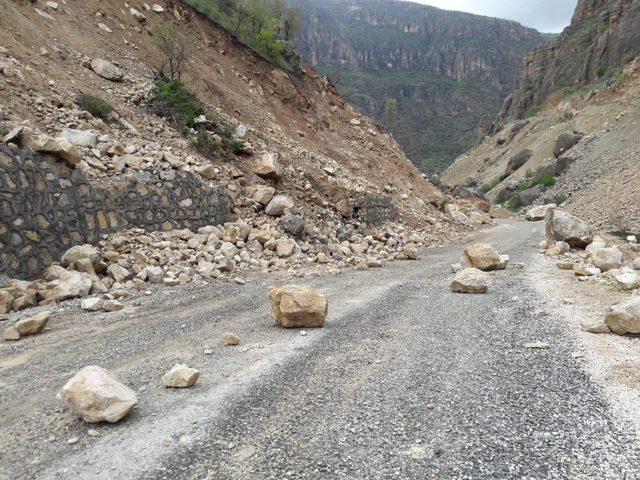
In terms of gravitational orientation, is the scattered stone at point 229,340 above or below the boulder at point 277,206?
below

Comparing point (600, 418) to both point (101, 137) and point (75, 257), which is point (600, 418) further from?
point (101, 137)

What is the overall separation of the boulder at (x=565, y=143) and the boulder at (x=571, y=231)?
4028 cm

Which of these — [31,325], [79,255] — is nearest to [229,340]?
[31,325]

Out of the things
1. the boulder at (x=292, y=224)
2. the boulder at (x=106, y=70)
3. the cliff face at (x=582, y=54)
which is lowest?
the boulder at (x=292, y=224)

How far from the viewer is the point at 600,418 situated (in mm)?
3201

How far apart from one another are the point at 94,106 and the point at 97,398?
1168cm

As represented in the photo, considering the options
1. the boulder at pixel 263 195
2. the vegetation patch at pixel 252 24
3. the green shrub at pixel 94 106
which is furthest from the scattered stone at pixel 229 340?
the vegetation patch at pixel 252 24

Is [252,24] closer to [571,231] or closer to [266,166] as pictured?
[266,166]

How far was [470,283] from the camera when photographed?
A: 788 cm

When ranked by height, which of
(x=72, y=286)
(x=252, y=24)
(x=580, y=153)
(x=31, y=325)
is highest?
(x=252, y=24)

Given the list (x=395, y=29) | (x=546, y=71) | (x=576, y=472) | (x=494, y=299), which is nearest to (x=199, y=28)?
(x=494, y=299)

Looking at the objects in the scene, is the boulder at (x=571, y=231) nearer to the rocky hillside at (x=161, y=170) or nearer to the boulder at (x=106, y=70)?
the rocky hillside at (x=161, y=170)

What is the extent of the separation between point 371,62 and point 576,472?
194337 mm

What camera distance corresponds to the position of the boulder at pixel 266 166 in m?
15.3
